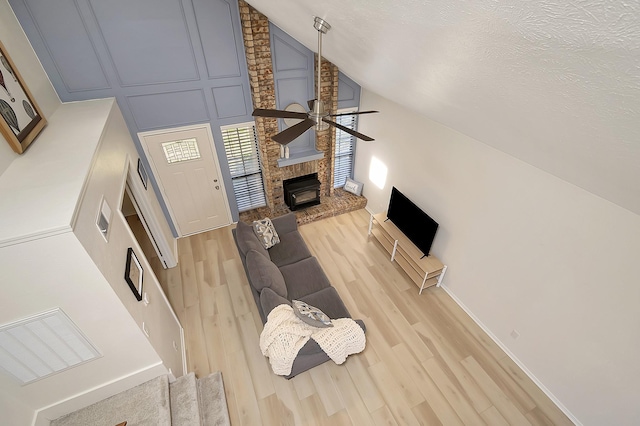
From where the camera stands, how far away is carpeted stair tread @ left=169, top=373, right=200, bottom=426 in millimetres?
2693

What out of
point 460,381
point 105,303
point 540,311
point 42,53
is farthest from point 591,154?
point 42,53

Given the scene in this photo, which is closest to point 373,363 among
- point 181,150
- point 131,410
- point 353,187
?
point 131,410

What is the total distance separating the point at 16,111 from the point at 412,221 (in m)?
4.48

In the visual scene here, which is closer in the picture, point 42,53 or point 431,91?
point 431,91

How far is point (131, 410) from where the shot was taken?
254 cm

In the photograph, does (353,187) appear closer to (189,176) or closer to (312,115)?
(189,176)

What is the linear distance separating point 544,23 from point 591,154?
110 cm

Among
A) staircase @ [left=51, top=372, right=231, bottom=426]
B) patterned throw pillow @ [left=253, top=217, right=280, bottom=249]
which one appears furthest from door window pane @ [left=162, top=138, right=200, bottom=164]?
staircase @ [left=51, top=372, right=231, bottom=426]

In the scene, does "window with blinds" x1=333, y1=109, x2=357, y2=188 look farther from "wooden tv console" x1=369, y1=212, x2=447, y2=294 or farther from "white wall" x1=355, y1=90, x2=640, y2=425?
"wooden tv console" x1=369, y1=212, x2=447, y2=294

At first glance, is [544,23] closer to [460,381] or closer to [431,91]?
[431,91]

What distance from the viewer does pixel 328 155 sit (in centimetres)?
554

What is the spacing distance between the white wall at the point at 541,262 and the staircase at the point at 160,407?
341cm

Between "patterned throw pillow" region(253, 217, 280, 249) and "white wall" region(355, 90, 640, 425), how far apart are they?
2278mm

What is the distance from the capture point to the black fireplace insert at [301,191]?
5438mm
